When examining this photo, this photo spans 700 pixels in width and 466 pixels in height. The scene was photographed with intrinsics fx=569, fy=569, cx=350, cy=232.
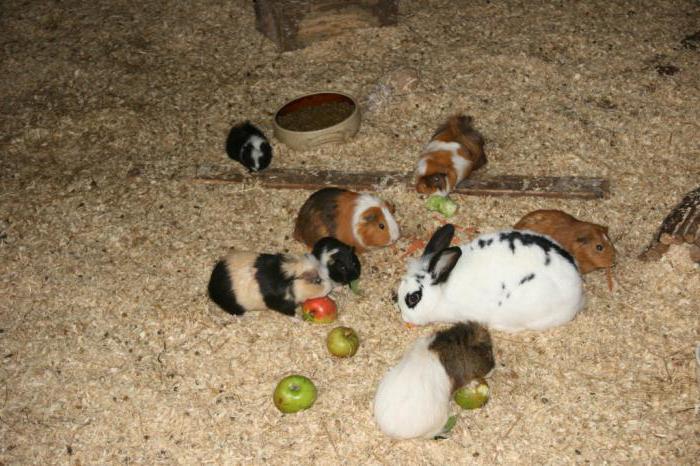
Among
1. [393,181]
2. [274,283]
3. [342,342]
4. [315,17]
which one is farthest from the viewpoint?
[315,17]

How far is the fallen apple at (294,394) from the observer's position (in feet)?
11.3

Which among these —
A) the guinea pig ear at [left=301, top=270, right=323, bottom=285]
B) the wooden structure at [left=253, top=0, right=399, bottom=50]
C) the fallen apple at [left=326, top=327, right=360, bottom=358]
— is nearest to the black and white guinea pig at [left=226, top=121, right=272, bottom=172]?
the guinea pig ear at [left=301, top=270, right=323, bottom=285]

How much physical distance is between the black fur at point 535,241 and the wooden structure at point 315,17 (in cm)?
392

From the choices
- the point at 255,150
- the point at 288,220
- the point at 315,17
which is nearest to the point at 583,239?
the point at 288,220

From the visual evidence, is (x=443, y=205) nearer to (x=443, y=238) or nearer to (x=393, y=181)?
(x=393, y=181)

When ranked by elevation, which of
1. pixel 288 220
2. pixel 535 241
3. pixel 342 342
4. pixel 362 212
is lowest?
pixel 288 220

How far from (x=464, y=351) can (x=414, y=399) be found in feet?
1.64

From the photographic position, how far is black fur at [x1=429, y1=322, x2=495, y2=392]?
340cm

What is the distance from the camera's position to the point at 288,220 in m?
4.74

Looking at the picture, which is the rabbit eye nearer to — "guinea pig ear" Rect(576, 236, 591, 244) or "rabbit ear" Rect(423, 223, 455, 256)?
"rabbit ear" Rect(423, 223, 455, 256)

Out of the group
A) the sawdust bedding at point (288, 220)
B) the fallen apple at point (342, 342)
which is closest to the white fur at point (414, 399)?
the sawdust bedding at point (288, 220)

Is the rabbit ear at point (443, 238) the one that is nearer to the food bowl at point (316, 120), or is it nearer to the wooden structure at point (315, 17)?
the food bowl at point (316, 120)

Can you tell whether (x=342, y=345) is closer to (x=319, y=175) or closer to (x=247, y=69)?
(x=319, y=175)

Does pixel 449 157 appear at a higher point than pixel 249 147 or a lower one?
higher
